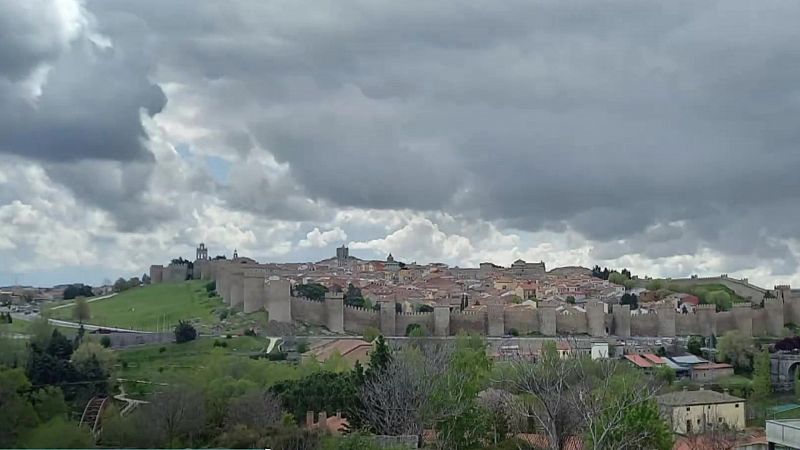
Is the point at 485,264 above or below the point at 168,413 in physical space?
above

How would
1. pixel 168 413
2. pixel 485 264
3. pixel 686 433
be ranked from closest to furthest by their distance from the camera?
pixel 168 413, pixel 686 433, pixel 485 264

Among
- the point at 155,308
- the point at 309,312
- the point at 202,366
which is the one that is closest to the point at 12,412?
the point at 202,366

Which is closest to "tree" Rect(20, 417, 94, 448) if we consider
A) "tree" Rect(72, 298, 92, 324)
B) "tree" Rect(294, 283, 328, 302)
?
"tree" Rect(294, 283, 328, 302)

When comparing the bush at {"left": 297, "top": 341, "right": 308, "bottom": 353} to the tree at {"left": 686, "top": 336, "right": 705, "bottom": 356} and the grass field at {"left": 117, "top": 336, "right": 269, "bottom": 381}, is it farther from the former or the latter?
the tree at {"left": 686, "top": 336, "right": 705, "bottom": 356}

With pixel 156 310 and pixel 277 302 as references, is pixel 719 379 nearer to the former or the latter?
pixel 277 302

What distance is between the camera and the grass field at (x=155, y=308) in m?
57.2

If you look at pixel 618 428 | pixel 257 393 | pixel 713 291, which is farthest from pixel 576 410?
pixel 713 291

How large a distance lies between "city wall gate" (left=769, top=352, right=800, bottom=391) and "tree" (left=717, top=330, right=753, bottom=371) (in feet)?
3.77

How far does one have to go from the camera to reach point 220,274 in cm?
6334

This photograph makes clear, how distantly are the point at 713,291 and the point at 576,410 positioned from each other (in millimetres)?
61581

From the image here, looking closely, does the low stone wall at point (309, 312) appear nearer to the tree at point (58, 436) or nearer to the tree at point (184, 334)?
the tree at point (184, 334)

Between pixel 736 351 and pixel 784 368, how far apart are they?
2.35 meters

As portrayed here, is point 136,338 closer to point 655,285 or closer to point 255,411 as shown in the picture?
point 255,411

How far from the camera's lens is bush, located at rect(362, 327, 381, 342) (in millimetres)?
47891
